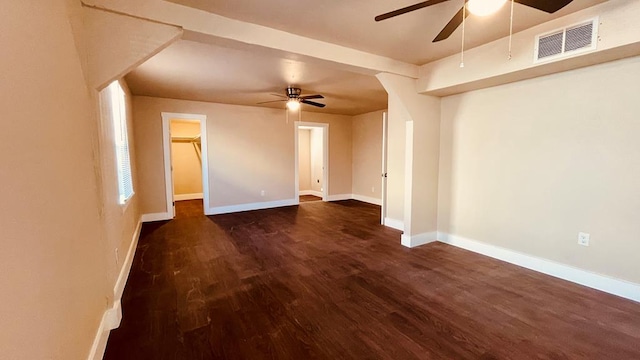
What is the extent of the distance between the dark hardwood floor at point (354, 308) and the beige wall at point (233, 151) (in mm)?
2003

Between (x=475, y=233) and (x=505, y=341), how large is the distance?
77.2 inches

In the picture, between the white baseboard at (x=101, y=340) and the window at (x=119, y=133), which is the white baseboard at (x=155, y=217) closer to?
the window at (x=119, y=133)

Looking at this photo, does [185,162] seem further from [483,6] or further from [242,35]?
[483,6]

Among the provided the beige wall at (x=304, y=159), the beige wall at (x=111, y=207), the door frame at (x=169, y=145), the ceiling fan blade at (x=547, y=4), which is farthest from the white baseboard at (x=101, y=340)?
the beige wall at (x=304, y=159)

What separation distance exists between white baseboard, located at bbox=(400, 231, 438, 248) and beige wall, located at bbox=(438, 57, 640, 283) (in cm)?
32

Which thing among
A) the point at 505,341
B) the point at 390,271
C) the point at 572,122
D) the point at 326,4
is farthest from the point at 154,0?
the point at 572,122

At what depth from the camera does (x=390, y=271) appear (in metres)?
3.03

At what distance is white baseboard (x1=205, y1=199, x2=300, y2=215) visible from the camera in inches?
231

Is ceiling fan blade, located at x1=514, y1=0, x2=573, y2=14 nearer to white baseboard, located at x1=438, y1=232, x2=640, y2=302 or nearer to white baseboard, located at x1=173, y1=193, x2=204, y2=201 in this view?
white baseboard, located at x1=438, y1=232, x2=640, y2=302

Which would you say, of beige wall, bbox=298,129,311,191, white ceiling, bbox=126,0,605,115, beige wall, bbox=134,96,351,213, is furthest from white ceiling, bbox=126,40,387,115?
beige wall, bbox=298,129,311,191

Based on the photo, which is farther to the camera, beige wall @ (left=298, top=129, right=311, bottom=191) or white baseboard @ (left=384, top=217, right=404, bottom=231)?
beige wall @ (left=298, top=129, right=311, bottom=191)

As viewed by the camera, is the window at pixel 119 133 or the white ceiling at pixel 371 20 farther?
the window at pixel 119 133

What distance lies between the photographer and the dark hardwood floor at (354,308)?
5.99 feet

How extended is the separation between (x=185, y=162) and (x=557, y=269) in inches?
326
